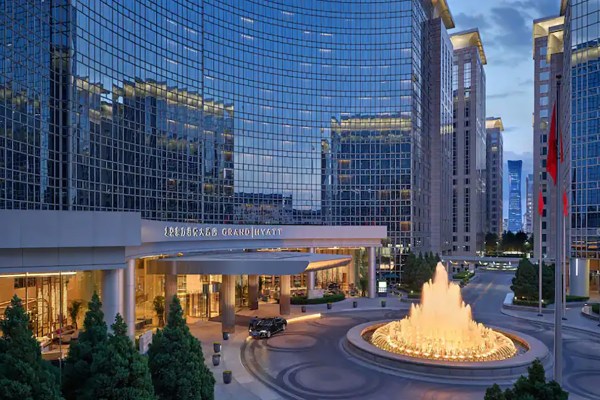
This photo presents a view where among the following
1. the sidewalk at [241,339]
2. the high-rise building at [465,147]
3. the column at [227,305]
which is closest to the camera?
the sidewalk at [241,339]

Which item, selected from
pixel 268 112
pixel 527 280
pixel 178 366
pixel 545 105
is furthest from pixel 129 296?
pixel 545 105

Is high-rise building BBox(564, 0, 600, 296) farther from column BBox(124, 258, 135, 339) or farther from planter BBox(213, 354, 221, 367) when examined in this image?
column BBox(124, 258, 135, 339)

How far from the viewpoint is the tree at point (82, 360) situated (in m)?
18.2

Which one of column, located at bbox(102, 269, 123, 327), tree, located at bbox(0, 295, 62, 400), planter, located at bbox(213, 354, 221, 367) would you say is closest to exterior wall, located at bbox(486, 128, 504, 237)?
planter, located at bbox(213, 354, 221, 367)

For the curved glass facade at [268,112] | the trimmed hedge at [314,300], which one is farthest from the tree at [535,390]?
the curved glass facade at [268,112]

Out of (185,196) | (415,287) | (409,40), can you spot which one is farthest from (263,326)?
(409,40)

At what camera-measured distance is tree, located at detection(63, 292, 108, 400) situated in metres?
18.2

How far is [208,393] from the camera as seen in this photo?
19.6 meters

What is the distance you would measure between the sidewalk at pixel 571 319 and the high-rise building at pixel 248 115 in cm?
1930

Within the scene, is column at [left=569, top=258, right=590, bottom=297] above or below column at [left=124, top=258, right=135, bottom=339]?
below

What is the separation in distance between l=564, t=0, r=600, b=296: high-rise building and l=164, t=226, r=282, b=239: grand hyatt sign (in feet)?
129

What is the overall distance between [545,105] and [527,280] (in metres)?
61.9

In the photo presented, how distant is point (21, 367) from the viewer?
44.3 feet

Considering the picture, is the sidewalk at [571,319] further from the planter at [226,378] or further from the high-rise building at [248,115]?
the planter at [226,378]
